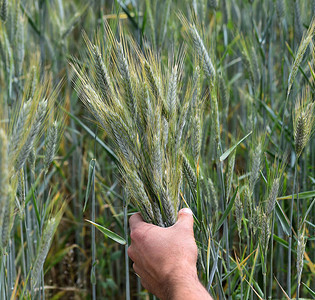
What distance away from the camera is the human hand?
101 cm

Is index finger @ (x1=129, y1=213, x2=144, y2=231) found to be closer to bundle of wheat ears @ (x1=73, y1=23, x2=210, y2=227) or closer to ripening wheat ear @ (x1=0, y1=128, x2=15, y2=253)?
bundle of wheat ears @ (x1=73, y1=23, x2=210, y2=227)

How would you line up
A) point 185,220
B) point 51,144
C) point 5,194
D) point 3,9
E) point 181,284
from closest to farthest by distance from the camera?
point 5,194 < point 181,284 < point 185,220 < point 51,144 < point 3,9

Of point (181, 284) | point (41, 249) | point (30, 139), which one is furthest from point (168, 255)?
point (30, 139)

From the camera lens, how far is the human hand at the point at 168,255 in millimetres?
1014

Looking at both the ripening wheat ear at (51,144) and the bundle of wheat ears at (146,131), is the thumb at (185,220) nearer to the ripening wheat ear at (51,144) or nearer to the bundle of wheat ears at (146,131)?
the bundle of wheat ears at (146,131)

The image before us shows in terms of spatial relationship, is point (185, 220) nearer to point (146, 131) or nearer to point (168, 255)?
point (168, 255)

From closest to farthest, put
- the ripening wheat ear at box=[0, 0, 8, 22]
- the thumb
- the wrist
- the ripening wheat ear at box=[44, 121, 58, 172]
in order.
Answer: the wrist
the thumb
the ripening wheat ear at box=[44, 121, 58, 172]
the ripening wheat ear at box=[0, 0, 8, 22]

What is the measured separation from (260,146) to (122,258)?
109 centimetres

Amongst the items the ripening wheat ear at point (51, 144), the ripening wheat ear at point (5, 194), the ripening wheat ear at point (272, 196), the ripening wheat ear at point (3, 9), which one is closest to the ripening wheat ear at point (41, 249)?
the ripening wheat ear at point (5, 194)

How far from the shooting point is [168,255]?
1.06 metres

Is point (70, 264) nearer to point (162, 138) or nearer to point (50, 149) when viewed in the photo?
point (50, 149)

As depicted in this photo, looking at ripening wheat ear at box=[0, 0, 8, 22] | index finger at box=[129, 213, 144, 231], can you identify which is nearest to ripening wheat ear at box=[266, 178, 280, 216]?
index finger at box=[129, 213, 144, 231]

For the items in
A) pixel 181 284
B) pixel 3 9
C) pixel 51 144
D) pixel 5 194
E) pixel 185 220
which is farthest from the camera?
pixel 3 9

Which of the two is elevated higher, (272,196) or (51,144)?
(51,144)
